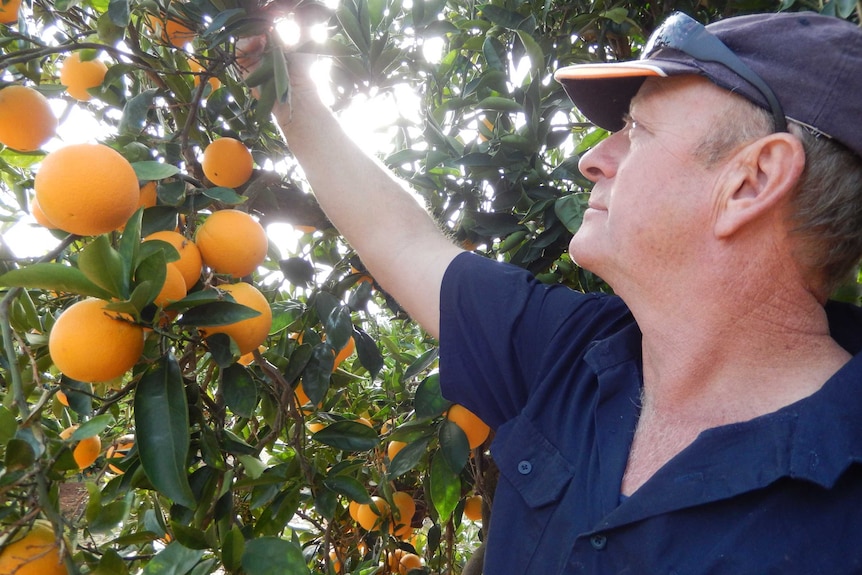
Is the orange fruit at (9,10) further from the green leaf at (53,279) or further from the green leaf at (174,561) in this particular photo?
the green leaf at (174,561)

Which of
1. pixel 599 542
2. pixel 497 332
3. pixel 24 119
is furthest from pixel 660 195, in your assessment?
pixel 24 119

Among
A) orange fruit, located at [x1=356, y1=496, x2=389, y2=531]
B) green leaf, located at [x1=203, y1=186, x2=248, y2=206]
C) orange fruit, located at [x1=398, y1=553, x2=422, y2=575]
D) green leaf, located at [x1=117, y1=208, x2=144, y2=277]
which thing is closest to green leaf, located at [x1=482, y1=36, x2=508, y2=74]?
green leaf, located at [x1=203, y1=186, x2=248, y2=206]

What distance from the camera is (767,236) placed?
0.98 m

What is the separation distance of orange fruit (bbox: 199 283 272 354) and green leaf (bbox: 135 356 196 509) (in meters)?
0.11

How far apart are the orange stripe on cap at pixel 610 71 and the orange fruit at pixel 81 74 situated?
882mm

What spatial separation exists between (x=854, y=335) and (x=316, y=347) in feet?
3.08

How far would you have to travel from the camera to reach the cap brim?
3.34ft

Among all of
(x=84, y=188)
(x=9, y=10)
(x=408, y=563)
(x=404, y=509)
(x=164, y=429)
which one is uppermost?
(x=9, y=10)

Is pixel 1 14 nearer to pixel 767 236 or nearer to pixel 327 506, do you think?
pixel 327 506

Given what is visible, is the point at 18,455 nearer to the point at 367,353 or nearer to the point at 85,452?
the point at 85,452

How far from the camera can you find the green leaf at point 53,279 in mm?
746

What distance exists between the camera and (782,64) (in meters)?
0.96

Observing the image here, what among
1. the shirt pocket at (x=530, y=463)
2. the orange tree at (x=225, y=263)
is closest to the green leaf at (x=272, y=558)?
the orange tree at (x=225, y=263)

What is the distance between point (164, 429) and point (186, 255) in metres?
0.27
